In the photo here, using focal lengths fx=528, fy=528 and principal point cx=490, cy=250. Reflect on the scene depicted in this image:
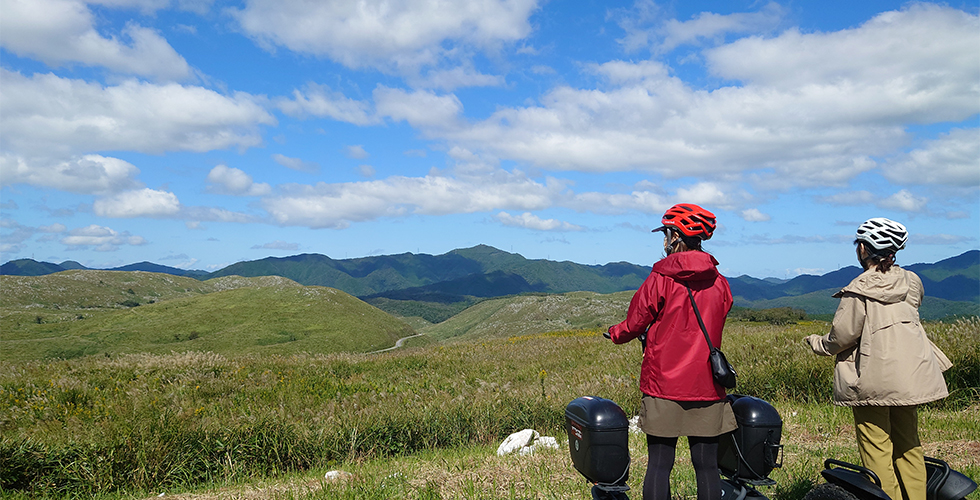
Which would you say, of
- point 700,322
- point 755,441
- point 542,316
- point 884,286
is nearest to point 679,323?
point 700,322

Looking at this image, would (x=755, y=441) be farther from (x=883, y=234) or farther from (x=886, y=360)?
(x=883, y=234)

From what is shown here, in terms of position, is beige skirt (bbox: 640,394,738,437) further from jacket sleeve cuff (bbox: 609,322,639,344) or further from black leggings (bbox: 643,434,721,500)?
jacket sleeve cuff (bbox: 609,322,639,344)

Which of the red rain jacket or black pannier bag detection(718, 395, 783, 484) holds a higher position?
the red rain jacket

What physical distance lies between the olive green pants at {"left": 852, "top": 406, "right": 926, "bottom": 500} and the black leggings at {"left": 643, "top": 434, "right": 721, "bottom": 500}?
1.48 meters

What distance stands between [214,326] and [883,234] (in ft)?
354

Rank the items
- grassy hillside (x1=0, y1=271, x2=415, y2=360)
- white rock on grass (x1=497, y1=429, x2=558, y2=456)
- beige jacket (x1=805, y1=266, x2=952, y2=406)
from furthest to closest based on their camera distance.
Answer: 1. grassy hillside (x1=0, y1=271, x2=415, y2=360)
2. white rock on grass (x1=497, y1=429, x2=558, y2=456)
3. beige jacket (x1=805, y1=266, x2=952, y2=406)

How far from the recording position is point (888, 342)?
4293 mm

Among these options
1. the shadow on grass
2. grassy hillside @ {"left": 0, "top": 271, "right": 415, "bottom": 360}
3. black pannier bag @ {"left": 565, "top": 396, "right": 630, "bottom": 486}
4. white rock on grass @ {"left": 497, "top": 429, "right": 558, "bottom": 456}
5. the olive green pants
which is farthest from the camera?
grassy hillside @ {"left": 0, "top": 271, "right": 415, "bottom": 360}

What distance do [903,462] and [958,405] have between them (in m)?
6.33

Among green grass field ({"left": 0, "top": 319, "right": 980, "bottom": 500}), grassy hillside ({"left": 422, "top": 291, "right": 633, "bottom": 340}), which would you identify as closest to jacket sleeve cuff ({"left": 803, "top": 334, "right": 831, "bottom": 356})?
green grass field ({"left": 0, "top": 319, "right": 980, "bottom": 500})

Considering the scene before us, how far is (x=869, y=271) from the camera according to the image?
14.7ft

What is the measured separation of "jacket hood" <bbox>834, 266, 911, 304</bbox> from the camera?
14.0 feet

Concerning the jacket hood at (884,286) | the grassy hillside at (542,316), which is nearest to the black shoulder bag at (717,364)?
the jacket hood at (884,286)

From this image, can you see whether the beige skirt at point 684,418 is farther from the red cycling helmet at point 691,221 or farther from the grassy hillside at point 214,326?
the grassy hillside at point 214,326
